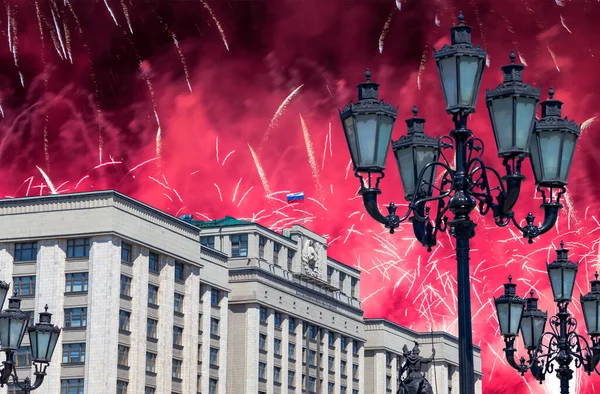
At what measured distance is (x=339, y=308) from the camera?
12950 centimetres

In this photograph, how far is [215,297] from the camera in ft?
355

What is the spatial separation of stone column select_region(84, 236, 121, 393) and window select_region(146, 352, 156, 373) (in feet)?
16.2

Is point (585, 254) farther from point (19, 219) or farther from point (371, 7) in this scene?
point (19, 219)

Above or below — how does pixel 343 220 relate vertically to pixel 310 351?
above

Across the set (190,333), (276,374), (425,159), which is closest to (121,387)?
(190,333)

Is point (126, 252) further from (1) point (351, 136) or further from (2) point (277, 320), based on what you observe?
(1) point (351, 136)

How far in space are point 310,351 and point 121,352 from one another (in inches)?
1297

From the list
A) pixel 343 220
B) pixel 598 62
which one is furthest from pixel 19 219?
pixel 598 62

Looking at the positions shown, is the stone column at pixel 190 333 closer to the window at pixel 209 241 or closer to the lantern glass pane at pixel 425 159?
the window at pixel 209 241

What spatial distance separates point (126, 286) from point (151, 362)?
6.25m

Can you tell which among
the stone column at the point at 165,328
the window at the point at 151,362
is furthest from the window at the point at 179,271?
the window at the point at 151,362

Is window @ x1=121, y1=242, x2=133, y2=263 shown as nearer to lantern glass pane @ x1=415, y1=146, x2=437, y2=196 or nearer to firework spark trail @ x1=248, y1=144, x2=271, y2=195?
firework spark trail @ x1=248, y1=144, x2=271, y2=195

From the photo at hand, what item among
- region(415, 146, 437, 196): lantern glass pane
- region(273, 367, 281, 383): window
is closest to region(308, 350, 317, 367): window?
region(273, 367, 281, 383): window

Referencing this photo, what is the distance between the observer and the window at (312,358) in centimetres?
12184
